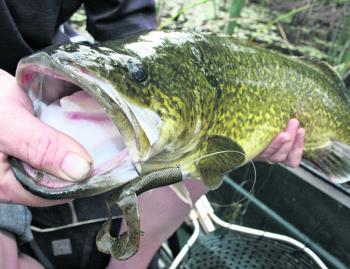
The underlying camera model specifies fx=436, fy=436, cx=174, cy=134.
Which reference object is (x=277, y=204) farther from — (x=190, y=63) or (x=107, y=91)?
(x=107, y=91)

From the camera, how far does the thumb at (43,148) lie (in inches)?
27.6

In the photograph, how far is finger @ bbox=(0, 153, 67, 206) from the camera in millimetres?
797

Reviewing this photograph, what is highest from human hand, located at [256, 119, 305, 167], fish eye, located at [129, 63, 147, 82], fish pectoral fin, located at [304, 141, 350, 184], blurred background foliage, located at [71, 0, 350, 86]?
fish eye, located at [129, 63, 147, 82]

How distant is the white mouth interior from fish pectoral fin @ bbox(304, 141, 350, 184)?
947 mm

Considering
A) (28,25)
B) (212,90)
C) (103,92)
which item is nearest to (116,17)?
(28,25)

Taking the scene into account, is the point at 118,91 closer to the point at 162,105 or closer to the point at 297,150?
the point at 162,105

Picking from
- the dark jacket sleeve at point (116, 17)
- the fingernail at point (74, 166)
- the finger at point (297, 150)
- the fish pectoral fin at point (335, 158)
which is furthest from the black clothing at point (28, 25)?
the fish pectoral fin at point (335, 158)

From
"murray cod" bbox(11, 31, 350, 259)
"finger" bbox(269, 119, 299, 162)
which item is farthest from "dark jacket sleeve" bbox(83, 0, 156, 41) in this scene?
"finger" bbox(269, 119, 299, 162)

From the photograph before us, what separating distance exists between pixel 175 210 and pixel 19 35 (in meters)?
0.73

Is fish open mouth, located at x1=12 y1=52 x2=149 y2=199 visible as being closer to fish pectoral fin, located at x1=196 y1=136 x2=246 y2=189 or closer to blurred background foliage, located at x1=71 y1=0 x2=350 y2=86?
fish pectoral fin, located at x1=196 y1=136 x2=246 y2=189

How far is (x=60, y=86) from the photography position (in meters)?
0.85

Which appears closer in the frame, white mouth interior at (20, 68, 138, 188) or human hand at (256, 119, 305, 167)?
white mouth interior at (20, 68, 138, 188)

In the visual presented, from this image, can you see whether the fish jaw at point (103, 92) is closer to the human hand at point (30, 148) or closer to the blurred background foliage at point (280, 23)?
the human hand at point (30, 148)

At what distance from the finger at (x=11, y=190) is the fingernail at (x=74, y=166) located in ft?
0.49
